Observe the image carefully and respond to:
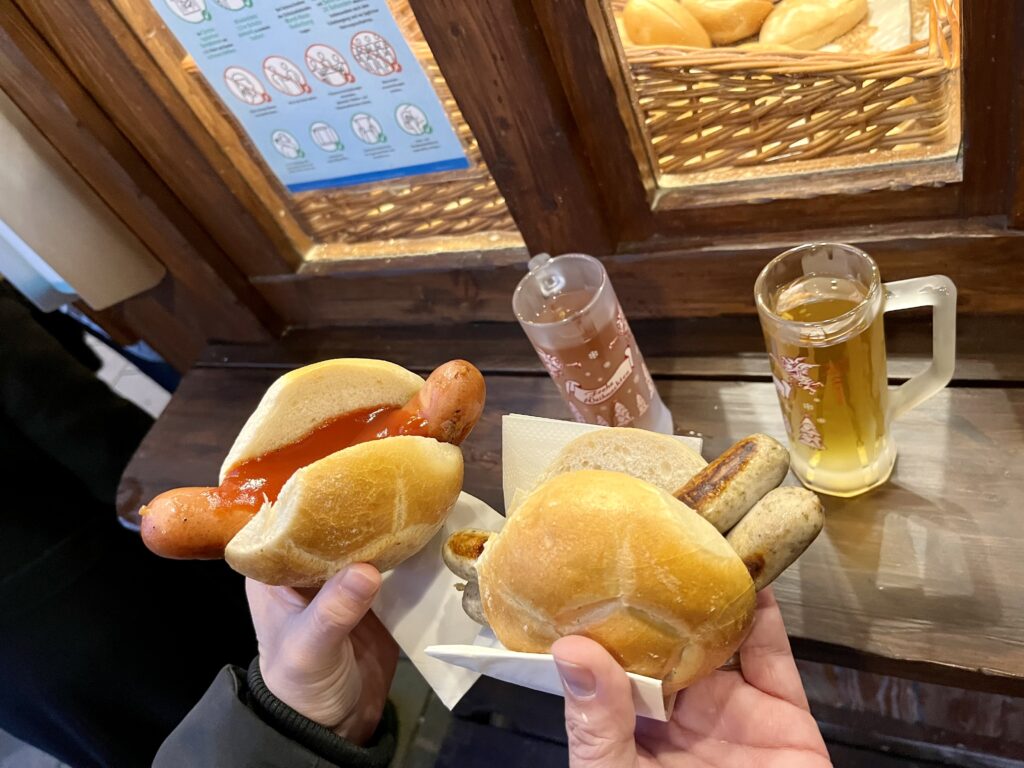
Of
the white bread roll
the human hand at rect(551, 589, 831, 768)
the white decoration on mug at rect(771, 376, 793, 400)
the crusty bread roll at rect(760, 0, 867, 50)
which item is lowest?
the human hand at rect(551, 589, 831, 768)

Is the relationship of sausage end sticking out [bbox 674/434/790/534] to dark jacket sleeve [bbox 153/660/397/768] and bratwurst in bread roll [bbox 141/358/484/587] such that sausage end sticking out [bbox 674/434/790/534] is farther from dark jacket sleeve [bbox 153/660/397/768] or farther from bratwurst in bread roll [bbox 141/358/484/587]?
dark jacket sleeve [bbox 153/660/397/768]

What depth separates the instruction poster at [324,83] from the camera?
131 centimetres

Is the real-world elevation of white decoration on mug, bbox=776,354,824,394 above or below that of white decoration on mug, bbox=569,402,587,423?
above

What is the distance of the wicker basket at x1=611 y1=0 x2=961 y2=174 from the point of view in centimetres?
109

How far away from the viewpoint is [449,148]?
147cm

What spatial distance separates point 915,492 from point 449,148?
105cm

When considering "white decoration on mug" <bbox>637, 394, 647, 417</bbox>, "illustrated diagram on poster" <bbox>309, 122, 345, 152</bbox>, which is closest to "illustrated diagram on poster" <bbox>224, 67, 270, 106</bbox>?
"illustrated diagram on poster" <bbox>309, 122, 345, 152</bbox>

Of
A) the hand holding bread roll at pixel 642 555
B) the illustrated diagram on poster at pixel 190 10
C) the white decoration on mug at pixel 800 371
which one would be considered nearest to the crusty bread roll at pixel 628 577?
the hand holding bread roll at pixel 642 555

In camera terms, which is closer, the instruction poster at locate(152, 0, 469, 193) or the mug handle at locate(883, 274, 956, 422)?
the mug handle at locate(883, 274, 956, 422)

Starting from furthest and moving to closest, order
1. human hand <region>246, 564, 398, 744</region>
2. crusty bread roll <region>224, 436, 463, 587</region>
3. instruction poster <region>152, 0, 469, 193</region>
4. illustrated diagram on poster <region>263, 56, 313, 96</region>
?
1. illustrated diagram on poster <region>263, 56, 313, 96</region>
2. instruction poster <region>152, 0, 469, 193</region>
3. human hand <region>246, 564, 398, 744</region>
4. crusty bread roll <region>224, 436, 463, 587</region>

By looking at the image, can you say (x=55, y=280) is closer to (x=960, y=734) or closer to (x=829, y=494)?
(x=829, y=494)

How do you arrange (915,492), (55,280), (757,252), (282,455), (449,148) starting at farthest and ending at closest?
(55,280) → (449,148) → (757,252) → (915,492) → (282,455)

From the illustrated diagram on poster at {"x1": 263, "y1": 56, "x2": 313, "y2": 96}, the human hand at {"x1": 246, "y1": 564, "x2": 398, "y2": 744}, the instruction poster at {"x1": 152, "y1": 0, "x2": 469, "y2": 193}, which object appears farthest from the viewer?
the illustrated diagram on poster at {"x1": 263, "y1": 56, "x2": 313, "y2": 96}

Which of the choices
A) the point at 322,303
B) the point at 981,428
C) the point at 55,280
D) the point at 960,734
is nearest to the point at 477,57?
the point at 322,303
